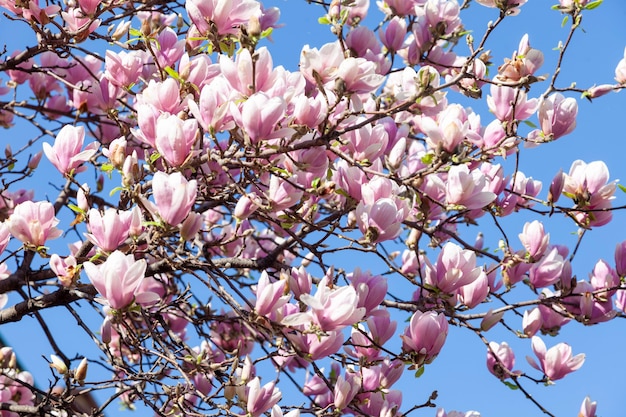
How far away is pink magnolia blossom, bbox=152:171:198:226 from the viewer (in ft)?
5.53

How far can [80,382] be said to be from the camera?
2.16m

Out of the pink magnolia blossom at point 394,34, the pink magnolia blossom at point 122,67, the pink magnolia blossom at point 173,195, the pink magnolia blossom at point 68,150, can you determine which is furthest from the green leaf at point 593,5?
the pink magnolia blossom at point 68,150

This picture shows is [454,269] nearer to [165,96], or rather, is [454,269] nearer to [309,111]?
[309,111]

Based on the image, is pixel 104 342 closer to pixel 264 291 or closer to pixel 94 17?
pixel 264 291

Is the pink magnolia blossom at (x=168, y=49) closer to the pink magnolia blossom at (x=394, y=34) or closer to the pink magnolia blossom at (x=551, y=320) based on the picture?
the pink magnolia blossom at (x=394, y=34)

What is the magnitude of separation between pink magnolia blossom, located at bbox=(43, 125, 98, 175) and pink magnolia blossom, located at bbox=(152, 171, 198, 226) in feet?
1.58

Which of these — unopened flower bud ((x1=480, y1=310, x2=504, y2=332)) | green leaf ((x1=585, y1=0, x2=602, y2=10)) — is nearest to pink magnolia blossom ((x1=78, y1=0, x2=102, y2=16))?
green leaf ((x1=585, y1=0, x2=602, y2=10))

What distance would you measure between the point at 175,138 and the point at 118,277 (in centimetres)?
39

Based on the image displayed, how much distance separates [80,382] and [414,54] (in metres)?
2.01

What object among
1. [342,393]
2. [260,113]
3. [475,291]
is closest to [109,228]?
[260,113]

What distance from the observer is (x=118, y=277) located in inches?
65.6

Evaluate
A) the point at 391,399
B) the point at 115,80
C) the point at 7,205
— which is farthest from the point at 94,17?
the point at 391,399

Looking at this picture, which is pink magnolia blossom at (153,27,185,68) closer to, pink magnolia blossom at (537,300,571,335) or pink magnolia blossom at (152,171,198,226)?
pink magnolia blossom at (152,171,198,226)

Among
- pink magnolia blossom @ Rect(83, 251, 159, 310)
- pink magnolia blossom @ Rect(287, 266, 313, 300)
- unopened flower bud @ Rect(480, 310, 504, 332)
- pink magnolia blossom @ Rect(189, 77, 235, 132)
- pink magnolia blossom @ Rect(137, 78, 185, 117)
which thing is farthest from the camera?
unopened flower bud @ Rect(480, 310, 504, 332)
